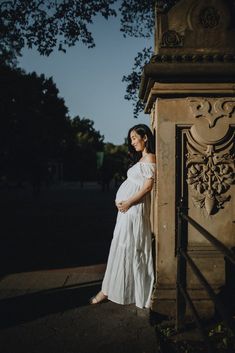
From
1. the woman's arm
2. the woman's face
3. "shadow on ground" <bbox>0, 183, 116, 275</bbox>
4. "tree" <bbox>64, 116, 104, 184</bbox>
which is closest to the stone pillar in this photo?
the woman's arm

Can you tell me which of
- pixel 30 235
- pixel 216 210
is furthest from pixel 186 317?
pixel 30 235

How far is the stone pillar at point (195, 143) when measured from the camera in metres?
3.89

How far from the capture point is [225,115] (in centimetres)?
392

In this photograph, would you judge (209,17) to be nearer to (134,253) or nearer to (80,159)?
(134,253)

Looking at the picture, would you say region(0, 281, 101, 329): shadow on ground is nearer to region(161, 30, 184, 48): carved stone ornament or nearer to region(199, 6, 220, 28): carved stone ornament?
region(161, 30, 184, 48): carved stone ornament

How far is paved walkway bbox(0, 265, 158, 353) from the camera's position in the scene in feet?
10.9

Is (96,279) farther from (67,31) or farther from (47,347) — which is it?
(67,31)

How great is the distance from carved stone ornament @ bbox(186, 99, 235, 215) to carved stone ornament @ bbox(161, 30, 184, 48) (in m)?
0.63

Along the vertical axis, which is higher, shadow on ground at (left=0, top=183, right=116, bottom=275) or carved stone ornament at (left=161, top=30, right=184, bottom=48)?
carved stone ornament at (left=161, top=30, right=184, bottom=48)

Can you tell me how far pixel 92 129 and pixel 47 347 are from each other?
104897 millimetres

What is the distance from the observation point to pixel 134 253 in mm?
4070

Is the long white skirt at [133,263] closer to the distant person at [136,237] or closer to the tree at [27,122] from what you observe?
the distant person at [136,237]

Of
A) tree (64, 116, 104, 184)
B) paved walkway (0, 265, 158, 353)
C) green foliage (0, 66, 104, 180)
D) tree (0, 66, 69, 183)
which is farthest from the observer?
tree (64, 116, 104, 184)

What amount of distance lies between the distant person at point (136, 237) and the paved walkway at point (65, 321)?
0.20 metres
